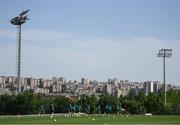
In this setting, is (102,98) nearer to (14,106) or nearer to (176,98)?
(14,106)

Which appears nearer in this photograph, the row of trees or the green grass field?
the green grass field

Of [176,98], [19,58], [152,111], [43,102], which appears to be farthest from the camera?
[176,98]

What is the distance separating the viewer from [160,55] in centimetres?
11156

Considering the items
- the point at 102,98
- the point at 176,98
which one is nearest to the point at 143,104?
the point at 102,98

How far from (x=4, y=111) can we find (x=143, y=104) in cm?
3396

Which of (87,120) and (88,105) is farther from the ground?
(87,120)

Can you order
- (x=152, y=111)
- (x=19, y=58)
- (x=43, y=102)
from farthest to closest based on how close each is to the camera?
(x=152, y=111)
(x=43, y=102)
(x=19, y=58)

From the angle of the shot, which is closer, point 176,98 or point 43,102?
point 43,102

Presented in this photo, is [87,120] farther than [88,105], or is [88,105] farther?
[88,105]

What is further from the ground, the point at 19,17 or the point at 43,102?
the point at 19,17

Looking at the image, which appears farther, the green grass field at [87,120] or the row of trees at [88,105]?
the row of trees at [88,105]

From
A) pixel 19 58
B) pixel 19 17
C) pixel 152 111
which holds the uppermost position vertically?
pixel 19 17

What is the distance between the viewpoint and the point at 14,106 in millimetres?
101438

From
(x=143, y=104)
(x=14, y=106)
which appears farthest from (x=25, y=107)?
(x=143, y=104)
